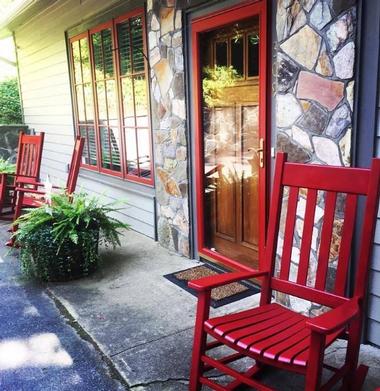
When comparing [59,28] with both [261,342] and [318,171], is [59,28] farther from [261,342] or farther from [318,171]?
[261,342]

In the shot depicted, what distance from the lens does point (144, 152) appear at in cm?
423

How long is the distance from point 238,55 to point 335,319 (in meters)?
1.99

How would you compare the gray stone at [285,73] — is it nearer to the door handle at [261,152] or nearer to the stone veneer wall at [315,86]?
the stone veneer wall at [315,86]

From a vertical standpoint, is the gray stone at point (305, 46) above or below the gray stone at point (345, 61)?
above

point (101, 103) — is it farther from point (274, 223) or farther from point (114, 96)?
point (274, 223)

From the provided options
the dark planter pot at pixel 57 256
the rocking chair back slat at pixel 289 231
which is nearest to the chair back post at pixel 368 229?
the rocking chair back slat at pixel 289 231

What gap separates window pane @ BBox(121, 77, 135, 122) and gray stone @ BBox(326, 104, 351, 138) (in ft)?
8.15

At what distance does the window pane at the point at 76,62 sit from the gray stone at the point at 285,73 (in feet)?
11.2

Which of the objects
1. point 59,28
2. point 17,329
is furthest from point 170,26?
point 59,28

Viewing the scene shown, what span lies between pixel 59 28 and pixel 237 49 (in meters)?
3.58

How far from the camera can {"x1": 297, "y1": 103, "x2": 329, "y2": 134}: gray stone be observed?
7.25 feet

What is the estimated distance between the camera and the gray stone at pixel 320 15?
211cm

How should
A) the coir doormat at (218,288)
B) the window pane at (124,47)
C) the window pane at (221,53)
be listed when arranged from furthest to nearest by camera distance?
the window pane at (124,47)
the window pane at (221,53)
the coir doormat at (218,288)

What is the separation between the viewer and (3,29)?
734 cm
